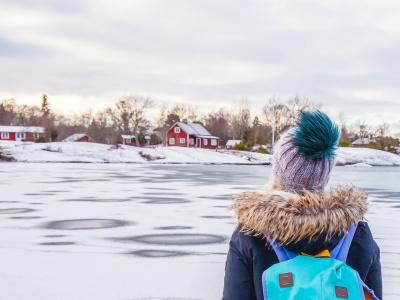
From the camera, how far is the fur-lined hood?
1589mm

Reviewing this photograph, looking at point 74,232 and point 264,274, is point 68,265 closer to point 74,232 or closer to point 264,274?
point 74,232

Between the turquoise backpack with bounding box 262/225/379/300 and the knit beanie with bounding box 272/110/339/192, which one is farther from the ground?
the knit beanie with bounding box 272/110/339/192

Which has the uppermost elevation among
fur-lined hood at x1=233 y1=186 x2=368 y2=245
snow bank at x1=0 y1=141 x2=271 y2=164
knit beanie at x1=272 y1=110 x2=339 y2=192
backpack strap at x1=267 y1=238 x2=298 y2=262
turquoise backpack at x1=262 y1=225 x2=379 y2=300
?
knit beanie at x1=272 y1=110 x2=339 y2=192

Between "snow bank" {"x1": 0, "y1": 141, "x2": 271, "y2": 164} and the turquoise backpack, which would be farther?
"snow bank" {"x1": 0, "y1": 141, "x2": 271, "y2": 164}

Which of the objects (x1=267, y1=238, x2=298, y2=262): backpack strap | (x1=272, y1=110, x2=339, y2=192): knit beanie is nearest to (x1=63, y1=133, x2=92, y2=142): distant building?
(x1=272, y1=110, x2=339, y2=192): knit beanie

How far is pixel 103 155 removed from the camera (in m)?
44.9

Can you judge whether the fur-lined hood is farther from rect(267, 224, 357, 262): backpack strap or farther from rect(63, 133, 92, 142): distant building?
rect(63, 133, 92, 142): distant building

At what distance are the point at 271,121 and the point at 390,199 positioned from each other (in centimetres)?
7331

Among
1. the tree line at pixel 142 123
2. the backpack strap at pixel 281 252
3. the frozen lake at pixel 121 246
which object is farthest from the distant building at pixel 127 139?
the backpack strap at pixel 281 252

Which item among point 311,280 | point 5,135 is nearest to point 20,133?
point 5,135

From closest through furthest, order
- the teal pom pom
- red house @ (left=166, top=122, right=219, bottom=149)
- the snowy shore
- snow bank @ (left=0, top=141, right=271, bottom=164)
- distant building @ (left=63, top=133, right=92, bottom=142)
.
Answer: the teal pom pom → snow bank @ (left=0, top=141, right=271, bottom=164) → the snowy shore → red house @ (left=166, top=122, right=219, bottom=149) → distant building @ (left=63, top=133, right=92, bottom=142)

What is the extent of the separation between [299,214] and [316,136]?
0.91 ft

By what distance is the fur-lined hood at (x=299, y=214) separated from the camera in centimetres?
159

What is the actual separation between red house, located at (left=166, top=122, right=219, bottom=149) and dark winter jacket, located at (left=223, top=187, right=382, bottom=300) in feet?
252
